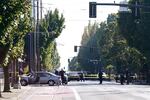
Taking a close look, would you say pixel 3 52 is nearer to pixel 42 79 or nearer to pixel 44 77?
pixel 44 77

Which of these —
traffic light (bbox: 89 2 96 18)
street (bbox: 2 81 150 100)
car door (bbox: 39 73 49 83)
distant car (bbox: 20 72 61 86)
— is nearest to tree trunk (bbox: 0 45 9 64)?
street (bbox: 2 81 150 100)

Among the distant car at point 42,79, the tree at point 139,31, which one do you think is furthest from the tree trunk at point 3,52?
the tree at point 139,31

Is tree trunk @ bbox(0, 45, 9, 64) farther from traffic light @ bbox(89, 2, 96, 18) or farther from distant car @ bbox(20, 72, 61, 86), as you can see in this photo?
distant car @ bbox(20, 72, 61, 86)

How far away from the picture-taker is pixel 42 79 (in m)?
67.4

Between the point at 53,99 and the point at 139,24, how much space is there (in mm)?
47999

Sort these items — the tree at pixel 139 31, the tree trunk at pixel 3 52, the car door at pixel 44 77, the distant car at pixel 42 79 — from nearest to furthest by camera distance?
1. the tree trunk at pixel 3 52
2. the distant car at pixel 42 79
3. the car door at pixel 44 77
4. the tree at pixel 139 31

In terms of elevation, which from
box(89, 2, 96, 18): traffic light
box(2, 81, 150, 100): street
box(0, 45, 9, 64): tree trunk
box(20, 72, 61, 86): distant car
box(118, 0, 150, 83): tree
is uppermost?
box(118, 0, 150, 83): tree

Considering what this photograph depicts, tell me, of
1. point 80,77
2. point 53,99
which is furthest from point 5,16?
point 80,77

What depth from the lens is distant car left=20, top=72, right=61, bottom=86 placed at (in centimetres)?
6638

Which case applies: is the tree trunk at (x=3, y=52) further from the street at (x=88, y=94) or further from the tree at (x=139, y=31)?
the tree at (x=139, y=31)

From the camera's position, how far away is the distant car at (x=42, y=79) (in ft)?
218

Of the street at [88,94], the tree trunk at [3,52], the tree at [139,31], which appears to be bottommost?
the street at [88,94]

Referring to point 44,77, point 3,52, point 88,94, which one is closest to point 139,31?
point 44,77

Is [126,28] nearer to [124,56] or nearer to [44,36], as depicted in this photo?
[44,36]
